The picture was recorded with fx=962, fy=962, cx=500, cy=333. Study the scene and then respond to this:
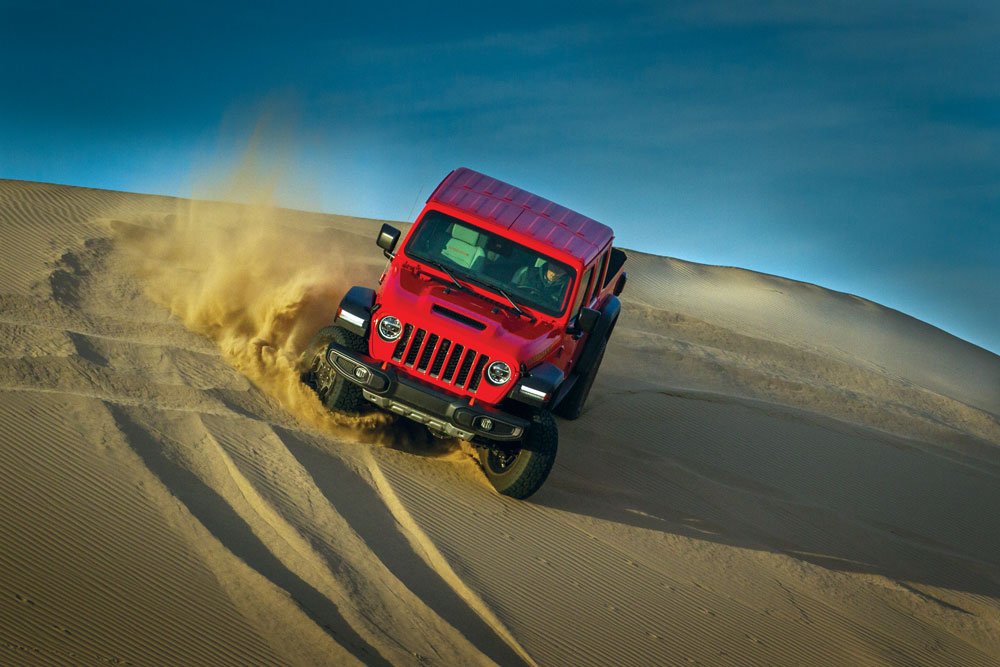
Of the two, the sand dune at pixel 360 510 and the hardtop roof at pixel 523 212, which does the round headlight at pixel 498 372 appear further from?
the hardtop roof at pixel 523 212

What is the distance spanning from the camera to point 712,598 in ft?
25.4

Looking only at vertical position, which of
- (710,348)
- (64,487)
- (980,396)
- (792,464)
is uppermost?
(980,396)

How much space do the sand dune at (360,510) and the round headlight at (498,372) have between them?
45.1 inches

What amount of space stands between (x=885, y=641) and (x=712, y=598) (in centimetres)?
143

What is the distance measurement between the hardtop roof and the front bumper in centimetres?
201

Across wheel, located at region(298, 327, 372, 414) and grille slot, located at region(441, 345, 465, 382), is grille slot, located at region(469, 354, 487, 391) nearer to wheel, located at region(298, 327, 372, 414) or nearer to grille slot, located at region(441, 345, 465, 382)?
grille slot, located at region(441, 345, 465, 382)

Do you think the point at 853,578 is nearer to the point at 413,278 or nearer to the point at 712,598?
the point at 712,598

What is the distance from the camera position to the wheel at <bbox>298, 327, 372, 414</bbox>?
26.2 feet

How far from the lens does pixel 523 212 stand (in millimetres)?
9289

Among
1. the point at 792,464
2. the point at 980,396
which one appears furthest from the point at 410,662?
the point at 980,396

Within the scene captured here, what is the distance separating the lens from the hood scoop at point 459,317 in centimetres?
782

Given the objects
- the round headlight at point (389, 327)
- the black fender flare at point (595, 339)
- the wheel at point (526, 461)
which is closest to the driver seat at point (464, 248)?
→ the round headlight at point (389, 327)

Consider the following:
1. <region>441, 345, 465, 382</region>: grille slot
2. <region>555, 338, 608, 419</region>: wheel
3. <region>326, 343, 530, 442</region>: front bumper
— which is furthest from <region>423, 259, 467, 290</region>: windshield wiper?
<region>555, 338, 608, 419</region>: wheel

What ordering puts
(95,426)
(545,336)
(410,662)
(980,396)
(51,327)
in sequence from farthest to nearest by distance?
1. (980,396)
2. (51,327)
3. (545,336)
4. (95,426)
5. (410,662)
